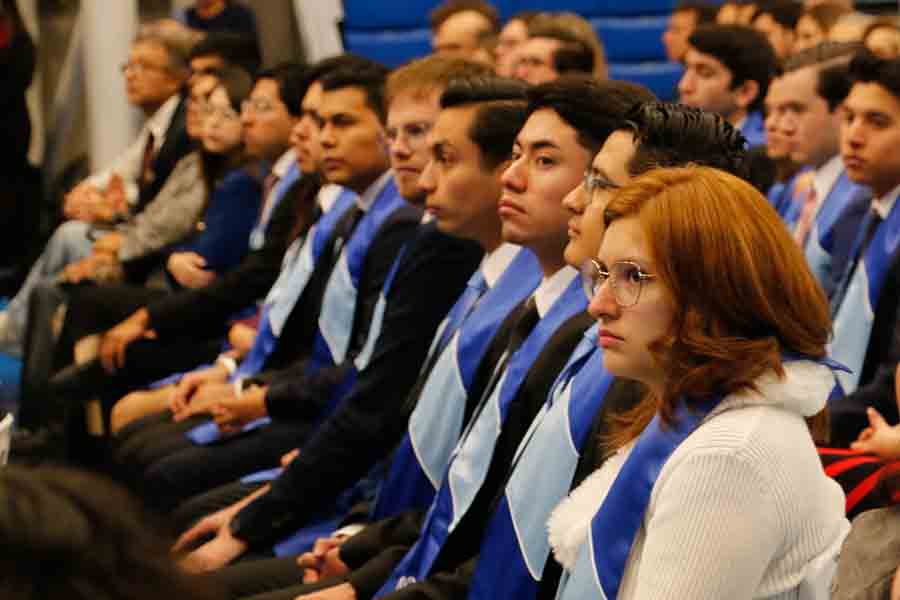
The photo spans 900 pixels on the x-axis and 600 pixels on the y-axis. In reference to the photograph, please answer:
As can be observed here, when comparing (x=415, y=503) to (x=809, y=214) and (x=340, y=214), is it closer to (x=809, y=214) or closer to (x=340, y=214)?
(x=340, y=214)

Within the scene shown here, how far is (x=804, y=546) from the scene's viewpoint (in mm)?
1708

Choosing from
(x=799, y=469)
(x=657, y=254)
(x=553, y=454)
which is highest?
(x=657, y=254)

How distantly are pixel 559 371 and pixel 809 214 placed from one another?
Answer: 1.92m

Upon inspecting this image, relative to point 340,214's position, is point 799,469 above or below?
above

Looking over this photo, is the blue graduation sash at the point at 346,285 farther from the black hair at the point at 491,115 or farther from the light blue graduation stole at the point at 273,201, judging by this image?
the light blue graduation stole at the point at 273,201

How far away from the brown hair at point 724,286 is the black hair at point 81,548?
0.99 m

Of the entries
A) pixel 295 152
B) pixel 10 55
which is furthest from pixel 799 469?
pixel 10 55

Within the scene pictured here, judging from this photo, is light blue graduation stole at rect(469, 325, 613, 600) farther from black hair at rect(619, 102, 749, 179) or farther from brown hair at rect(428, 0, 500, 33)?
brown hair at rect(428, 0, 500, 33)

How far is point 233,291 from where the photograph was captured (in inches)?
182

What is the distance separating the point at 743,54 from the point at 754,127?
0.73ft

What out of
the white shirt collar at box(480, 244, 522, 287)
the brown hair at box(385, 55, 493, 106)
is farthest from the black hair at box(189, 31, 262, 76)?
the white shirt collar at box(480, 244, 522, 287)

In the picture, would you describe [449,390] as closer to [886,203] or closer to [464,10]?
[886,203]

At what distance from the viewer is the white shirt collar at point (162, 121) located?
5.94 m

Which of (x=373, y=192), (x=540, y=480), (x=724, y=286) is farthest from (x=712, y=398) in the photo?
(x=373, y=192)
